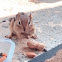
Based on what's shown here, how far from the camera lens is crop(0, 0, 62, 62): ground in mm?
1899

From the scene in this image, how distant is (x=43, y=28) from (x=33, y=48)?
0.52 meters

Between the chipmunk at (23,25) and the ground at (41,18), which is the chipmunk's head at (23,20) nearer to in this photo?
the chipmunk at (23,25)

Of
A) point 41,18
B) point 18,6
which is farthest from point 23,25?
point 18,6

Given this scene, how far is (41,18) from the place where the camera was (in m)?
2.51

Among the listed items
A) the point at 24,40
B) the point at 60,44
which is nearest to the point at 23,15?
the point at 24,40

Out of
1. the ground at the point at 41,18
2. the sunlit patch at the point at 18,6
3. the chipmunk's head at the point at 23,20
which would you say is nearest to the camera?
the chipmunk's head at the point at 23,20

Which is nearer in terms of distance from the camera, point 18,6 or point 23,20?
point 23,20

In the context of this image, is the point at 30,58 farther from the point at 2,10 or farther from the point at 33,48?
the point at 2,10

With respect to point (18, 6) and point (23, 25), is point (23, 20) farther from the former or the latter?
point (18, 6)

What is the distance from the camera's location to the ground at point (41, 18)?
1.90 meters

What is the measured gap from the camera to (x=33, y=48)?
5.74ft

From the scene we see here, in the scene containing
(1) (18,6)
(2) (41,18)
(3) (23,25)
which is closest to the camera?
(3) (23,25)

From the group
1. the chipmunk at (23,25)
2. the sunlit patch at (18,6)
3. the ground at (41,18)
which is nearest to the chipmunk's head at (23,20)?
the chipmunk at (23,25)

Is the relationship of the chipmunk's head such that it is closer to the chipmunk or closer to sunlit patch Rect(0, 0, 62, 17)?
the chipmunk
